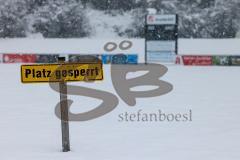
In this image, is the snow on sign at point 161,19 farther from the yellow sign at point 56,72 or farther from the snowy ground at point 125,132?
the yellow sign at point 56,72

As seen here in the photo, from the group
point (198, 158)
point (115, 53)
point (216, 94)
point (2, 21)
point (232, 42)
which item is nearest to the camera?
point (198, 158)

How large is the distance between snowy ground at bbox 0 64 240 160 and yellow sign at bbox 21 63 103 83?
Answer: 1275 millimetres

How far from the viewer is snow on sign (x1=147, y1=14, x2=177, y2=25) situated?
116ft

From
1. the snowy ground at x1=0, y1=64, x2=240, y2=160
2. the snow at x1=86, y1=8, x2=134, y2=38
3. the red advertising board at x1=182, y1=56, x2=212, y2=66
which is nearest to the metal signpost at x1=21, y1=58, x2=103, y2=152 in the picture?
the snowy ground at x1=0, y1=64, x2=240, y2=160

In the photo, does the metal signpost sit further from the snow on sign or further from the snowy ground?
the snow on sign

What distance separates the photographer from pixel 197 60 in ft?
124

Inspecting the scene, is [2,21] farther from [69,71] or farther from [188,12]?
[69,71]

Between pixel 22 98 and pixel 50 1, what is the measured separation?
42.1m

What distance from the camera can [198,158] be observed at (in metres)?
8.43

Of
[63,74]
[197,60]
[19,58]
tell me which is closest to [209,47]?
[197,60]

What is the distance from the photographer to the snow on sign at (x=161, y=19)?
35.5m

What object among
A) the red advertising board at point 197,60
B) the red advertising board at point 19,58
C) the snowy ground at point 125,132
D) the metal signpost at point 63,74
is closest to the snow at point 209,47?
the red advertising board at point 197,60

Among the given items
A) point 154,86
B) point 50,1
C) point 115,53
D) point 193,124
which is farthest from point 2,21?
point 193,124

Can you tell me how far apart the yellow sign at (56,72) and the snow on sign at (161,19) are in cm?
2715
